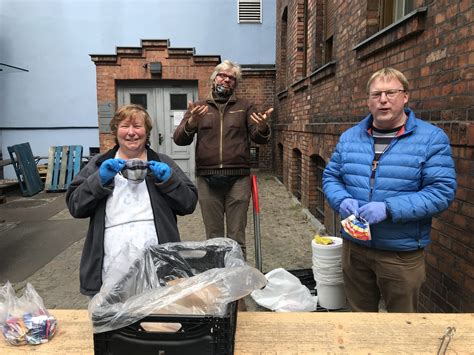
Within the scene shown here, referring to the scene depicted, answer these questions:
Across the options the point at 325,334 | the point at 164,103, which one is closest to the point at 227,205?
the point at 325,334

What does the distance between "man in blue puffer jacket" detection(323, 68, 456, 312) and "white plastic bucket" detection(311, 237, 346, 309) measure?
0.89m

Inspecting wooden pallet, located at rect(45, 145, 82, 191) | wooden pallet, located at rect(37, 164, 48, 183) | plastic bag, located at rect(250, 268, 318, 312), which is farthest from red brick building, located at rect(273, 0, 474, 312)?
wooden pallet, located at rect(37, 164, 48, 183)

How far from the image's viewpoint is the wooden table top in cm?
143

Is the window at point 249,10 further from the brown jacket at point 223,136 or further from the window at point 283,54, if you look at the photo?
the brown jacket at point 223,136

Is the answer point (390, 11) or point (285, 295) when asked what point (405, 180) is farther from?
point (390, 11)

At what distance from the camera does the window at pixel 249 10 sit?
13500 millimetres

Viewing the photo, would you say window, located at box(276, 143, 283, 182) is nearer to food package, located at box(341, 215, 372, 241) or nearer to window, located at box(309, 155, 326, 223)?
window, located at box(309, 155, 326, 223)

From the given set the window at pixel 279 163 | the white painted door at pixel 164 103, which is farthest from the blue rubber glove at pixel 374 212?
the window at pixel 279 163

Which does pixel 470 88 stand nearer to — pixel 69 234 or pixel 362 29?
pixel 362 29

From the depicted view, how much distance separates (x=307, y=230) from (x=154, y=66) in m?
5.85

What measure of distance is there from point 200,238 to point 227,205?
235 cm

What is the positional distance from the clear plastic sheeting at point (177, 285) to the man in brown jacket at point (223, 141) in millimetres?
1706

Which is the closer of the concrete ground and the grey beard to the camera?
the grey beard

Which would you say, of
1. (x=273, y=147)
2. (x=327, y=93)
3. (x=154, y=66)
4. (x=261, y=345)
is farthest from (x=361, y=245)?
(x=273, y=147)
